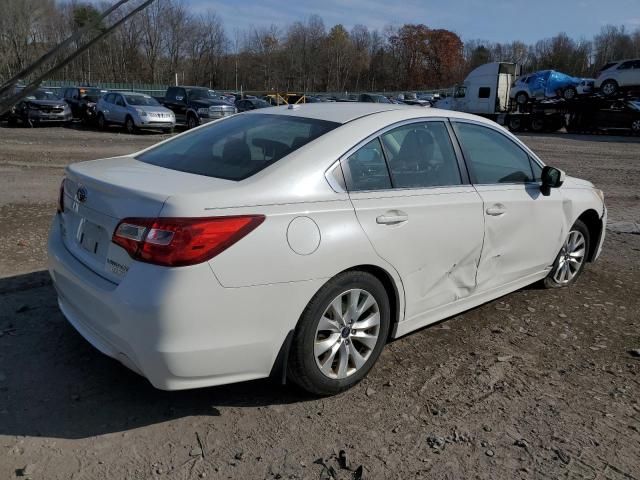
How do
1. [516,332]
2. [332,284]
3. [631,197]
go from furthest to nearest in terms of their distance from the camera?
[631,197] < [516,332] < [332,284]

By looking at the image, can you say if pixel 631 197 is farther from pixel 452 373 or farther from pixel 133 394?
pixel 133 394

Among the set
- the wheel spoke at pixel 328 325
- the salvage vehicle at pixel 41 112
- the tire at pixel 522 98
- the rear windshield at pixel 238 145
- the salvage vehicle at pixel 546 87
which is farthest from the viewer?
the tire at pixel 522 98

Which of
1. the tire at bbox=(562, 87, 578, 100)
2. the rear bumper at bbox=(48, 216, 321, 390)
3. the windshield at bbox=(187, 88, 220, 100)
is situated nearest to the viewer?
the rear bumper at bbox=(48, 216, 321, 390)

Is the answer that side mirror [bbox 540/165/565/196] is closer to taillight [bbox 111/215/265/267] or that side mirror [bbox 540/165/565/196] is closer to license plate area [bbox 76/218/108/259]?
taillight [bbox 111/215/265/267]

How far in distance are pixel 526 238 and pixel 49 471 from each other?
3535mm

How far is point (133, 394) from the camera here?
320 centimetres

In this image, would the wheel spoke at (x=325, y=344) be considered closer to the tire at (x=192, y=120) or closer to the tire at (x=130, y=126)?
the tire at (x=130, y=126)

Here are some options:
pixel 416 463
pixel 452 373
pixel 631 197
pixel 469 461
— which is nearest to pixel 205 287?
pixel 416 463

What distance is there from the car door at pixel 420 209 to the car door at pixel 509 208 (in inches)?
6.1

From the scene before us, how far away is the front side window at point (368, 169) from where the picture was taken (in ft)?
10.7

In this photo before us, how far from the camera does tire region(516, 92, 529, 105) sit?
109 feet

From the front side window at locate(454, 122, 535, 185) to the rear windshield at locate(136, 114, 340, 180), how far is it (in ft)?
3.82

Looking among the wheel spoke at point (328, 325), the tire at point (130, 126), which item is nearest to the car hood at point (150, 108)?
the tire at point (130, 126)

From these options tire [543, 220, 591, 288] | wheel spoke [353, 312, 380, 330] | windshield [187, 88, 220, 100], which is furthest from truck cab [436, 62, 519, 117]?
wheel spoke [353, 312, 380, 330]
